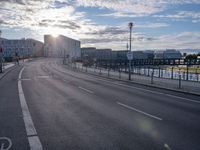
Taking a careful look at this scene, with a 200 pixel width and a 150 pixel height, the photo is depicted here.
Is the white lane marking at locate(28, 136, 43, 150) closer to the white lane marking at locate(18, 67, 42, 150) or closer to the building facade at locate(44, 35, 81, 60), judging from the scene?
the white lane marking at locate(18, 67, 42, 150)

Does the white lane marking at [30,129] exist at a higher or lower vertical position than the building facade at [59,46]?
lower

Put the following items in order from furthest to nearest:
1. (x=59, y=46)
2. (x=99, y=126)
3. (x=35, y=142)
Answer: (x=59, y=46), (x=99, y=126), (x=35, y=142)

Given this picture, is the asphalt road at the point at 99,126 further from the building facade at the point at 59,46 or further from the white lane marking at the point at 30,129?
the building facade at the point at 59,46

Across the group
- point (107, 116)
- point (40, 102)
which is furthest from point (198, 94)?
point (40, 102)

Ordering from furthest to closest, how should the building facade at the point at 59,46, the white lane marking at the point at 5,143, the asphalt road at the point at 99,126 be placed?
the building facade at the point at 59,46 → the asphalt road at the point at 99,126 → the white lane marking at the point at 5,143

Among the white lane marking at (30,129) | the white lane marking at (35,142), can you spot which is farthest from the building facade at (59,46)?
the white lane marking at (35,142)

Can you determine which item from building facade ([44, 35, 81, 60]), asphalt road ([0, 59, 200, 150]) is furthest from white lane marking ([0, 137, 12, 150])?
building facade ([44, 35, 81, 60])

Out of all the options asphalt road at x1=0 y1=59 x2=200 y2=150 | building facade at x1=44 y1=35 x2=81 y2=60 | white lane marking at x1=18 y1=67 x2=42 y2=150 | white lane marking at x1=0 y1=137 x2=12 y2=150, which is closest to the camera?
white lane marking at x1=0 y1=137 x2=12 y2=150

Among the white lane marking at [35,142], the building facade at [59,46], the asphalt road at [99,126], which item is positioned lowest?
the asphalt road at [99,126]

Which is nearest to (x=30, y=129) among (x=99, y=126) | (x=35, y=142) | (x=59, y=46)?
(x=35, y=142)

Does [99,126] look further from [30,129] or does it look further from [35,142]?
[35,142]

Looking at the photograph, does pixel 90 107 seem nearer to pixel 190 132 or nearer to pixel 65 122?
pixel 65 122

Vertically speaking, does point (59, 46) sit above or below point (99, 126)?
above

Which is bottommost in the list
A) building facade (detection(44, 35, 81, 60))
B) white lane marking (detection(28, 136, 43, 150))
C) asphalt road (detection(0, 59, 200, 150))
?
asphalt road (detection(0, 59, 200, 150))
